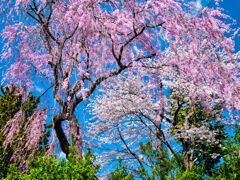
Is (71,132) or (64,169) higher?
(71,132)

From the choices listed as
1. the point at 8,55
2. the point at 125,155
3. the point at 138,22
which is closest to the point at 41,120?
the point at 8,55

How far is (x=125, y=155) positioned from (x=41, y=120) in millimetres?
8965

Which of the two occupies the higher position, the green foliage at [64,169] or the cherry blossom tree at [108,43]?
the cherry blossom tree at [108,43]

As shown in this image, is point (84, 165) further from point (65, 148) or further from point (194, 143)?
point (194, 143)

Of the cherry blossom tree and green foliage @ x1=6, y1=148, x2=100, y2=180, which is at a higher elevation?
the cherry blossom tree

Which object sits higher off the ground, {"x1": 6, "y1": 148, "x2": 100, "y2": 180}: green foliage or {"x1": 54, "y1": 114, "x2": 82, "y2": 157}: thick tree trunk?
{"x1": 54, "y1": 114, "x2": 82, "y2": 157}: thick tree trunk

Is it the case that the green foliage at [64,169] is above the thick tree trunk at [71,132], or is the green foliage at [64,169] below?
below

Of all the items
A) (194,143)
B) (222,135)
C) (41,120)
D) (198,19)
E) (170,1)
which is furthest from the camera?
(222,135)

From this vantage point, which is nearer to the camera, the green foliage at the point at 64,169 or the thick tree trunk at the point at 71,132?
the green foliage at the point at 64,169

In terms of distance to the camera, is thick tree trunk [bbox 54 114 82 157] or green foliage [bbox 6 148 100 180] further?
thick tree trunk [bbox 54 114 82 157]

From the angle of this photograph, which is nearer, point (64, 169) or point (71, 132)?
point (64, 169)

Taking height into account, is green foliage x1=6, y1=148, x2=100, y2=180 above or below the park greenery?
below

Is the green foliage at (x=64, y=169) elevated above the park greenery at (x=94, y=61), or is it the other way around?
the park greenery at (x=94, y=61)

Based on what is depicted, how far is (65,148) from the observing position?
21.2 feet
